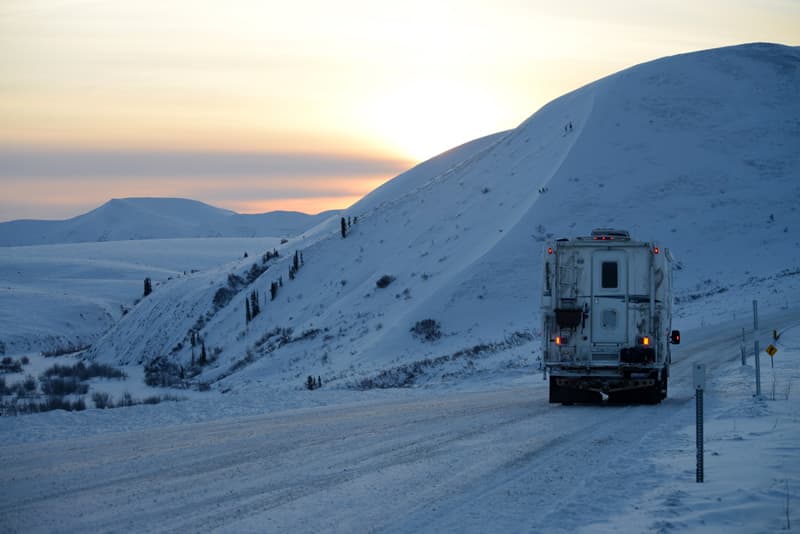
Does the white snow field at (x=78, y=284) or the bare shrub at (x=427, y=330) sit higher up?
the white snow field at (x=78, y=284)

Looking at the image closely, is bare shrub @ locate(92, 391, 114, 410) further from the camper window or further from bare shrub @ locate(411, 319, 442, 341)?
bare shrub @ locate(411, 319, 442, 341)

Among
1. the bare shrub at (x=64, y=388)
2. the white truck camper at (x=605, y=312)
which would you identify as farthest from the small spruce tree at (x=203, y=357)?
the white truck camper at (x=605, y=312)

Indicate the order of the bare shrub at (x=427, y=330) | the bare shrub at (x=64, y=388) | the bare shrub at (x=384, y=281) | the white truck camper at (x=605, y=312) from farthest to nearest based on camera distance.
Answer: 1. the bare shrub at (x=384, y=281)
2. the bare shrub at (x=427, y=330)
3. the bare shrub at (x=64, y=388)
4. the white truck camper at (x=605, y=312)

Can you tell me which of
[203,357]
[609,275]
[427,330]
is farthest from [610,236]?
[203,357]

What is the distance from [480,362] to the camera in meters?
35.9

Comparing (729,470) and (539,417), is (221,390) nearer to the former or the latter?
(539,417)

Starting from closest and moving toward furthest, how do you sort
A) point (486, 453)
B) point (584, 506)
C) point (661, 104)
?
point (584, 506)
point (486, 453)
point (661, 104)

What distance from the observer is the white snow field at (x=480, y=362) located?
10492 mm

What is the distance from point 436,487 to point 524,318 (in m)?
38.1

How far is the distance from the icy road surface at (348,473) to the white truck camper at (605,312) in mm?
1419

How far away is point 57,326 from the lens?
94250 millimetres

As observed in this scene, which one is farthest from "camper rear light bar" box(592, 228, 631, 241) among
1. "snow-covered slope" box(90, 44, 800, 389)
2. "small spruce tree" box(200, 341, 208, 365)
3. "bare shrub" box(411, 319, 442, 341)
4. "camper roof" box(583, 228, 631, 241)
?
"small spruce tree" box(200, 341, 208, 365)

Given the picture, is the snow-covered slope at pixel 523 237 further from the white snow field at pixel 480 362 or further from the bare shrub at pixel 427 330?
the bare shrub at pixel 427 330

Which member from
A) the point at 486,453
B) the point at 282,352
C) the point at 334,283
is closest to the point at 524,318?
the point at 282,352
